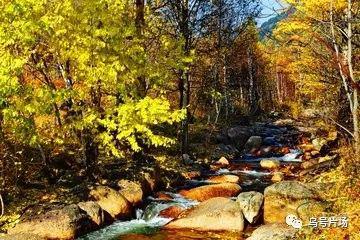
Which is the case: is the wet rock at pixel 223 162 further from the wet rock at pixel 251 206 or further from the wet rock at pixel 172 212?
the wet rock at pixel 251 206

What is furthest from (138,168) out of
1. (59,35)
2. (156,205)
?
(59,35)

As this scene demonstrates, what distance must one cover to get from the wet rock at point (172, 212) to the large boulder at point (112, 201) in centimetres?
115

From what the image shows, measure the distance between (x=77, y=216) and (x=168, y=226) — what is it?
9.33ft

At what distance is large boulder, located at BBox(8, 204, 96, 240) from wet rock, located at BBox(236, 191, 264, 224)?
4810 mm

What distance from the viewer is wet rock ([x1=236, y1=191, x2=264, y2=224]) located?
14.8 meters

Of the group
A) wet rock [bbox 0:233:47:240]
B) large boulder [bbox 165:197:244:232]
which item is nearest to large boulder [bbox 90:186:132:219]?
large boulder [bbox 165:197:244:232]

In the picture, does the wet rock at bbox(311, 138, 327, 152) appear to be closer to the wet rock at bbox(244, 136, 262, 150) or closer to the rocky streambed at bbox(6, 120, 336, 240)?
the wet rock at bbox(244, 136, 262, 150)

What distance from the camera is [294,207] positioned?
14.7m

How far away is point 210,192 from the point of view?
1795 cm

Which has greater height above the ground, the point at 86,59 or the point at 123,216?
the point at 86,59

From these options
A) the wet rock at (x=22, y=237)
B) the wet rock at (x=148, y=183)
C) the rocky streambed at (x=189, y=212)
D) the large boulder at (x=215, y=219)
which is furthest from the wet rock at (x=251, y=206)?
the wet rock at (x=22, y=237)

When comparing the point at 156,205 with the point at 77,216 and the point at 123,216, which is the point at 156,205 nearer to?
the point at 123,216

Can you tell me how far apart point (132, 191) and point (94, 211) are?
2619 mm

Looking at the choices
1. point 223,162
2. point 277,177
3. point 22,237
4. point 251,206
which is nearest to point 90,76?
point 22,237
